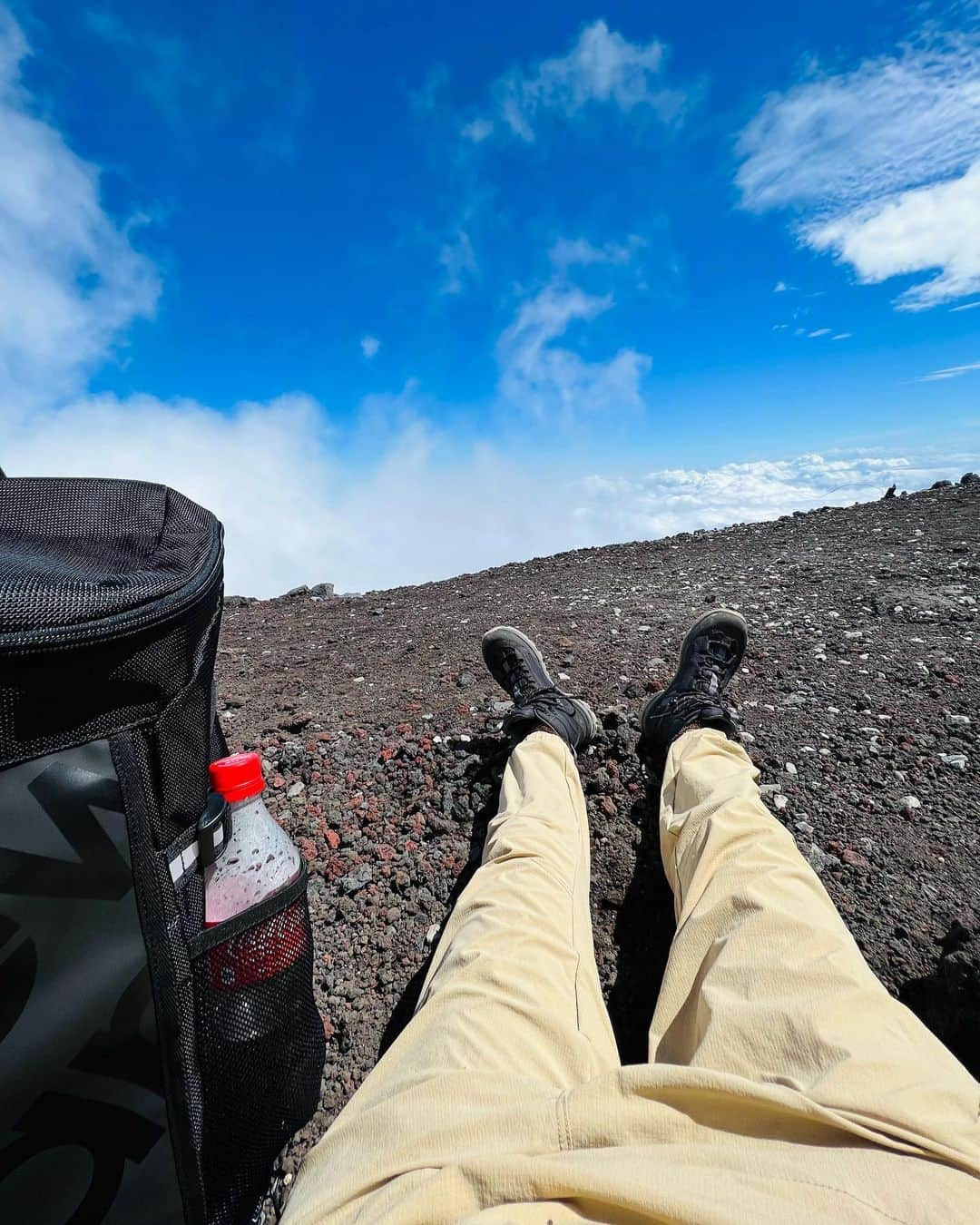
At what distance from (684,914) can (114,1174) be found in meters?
1.15

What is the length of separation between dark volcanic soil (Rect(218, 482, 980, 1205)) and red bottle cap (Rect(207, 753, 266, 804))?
0.84 m

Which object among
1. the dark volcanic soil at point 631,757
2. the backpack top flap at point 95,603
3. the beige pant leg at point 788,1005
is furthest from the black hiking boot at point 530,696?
the backpack top flap at point 95,603

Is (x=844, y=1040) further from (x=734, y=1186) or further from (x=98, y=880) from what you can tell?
(x=98, y=880)

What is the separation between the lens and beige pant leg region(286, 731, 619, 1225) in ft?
2.84

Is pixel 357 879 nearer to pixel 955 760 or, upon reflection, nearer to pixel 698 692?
pixel 698 692

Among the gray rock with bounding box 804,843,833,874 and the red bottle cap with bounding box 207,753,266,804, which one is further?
the gray rock with bounding box 804,843,833,874

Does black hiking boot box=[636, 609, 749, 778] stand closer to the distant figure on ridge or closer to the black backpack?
the distant figure on ridge

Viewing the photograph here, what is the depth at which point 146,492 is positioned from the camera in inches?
43.7

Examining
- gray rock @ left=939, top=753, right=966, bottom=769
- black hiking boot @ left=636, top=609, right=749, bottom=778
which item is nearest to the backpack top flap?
black hiking boot @ left=636, top=609, right=749, bottom=778

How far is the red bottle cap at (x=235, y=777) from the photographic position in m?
1.05

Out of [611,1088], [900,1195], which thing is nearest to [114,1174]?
[611,1088]

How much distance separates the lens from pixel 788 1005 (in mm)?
1033

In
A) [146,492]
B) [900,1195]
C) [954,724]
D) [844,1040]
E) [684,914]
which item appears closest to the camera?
[900,1195]

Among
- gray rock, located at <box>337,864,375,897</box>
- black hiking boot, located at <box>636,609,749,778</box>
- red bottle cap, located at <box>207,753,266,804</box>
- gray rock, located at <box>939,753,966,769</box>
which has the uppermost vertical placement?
red bottle cap, located at <box>207,753,266,804</box>
